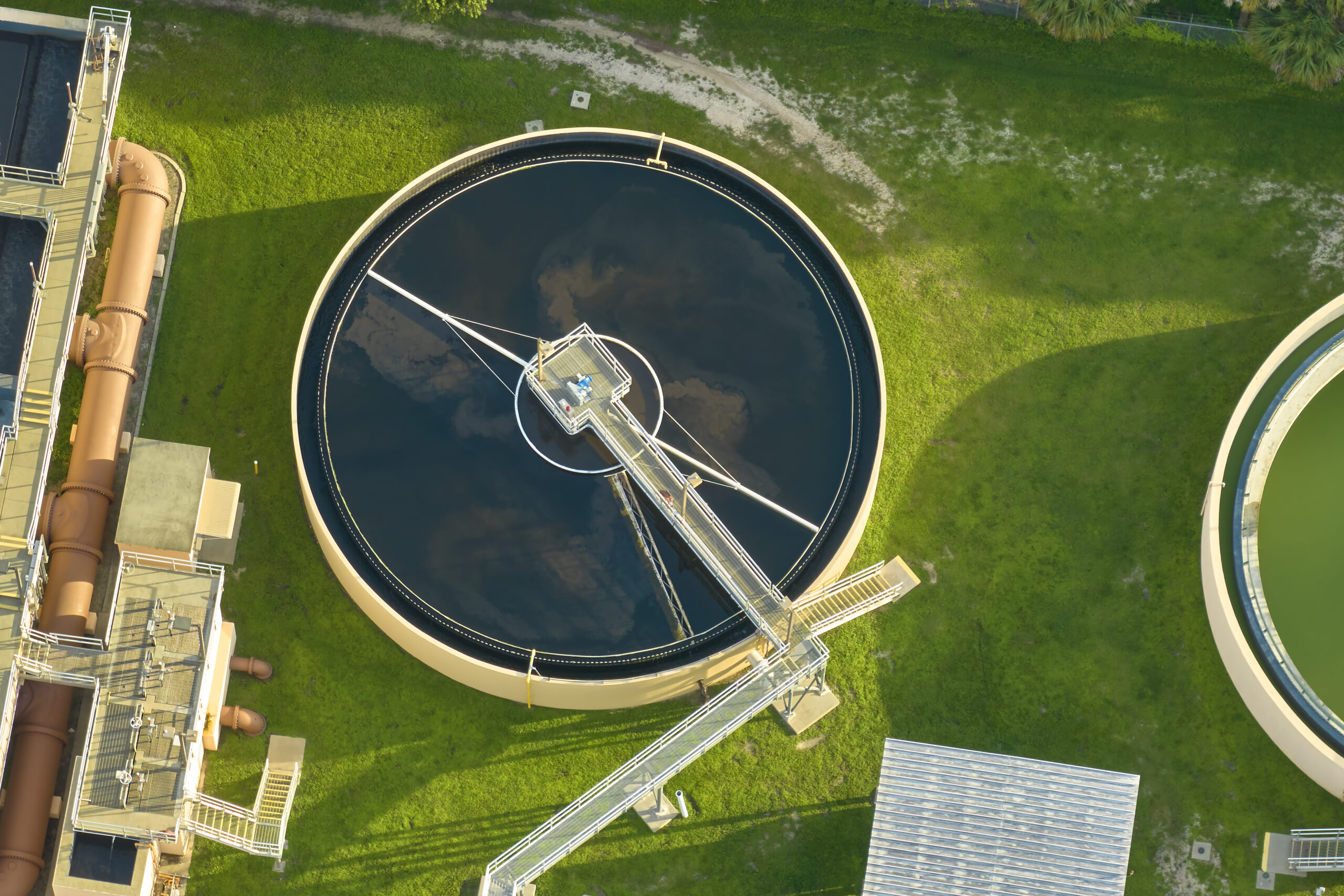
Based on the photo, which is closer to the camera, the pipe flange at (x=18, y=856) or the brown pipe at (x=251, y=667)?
the pipe flange at (x=18, y=856)

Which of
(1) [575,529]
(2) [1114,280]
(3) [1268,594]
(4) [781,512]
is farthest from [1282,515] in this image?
(1) [575,529]

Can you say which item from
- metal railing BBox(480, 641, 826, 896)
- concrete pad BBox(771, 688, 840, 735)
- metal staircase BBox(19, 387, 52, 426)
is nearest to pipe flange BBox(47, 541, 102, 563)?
metal staircase BBox(19, 387, 52, 426)

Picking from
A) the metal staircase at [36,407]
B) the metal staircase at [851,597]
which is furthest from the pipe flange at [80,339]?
the metal staircase at [851,597]

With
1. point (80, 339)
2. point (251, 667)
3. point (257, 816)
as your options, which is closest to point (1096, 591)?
point (251, 667)

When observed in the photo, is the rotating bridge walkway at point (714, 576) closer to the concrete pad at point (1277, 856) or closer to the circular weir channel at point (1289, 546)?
the circular weir channel at point (1289, 546)

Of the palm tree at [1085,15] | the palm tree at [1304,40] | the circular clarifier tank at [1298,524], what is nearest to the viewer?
the circular clarifier tank at [1298,524]

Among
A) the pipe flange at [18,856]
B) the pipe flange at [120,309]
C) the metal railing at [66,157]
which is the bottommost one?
the pipe flange at [18,856]

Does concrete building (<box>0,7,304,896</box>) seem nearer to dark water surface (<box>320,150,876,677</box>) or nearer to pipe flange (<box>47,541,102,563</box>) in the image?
pipe flange (<box>47,541,102,563</box>)

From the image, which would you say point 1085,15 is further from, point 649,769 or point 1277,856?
point 649,769
